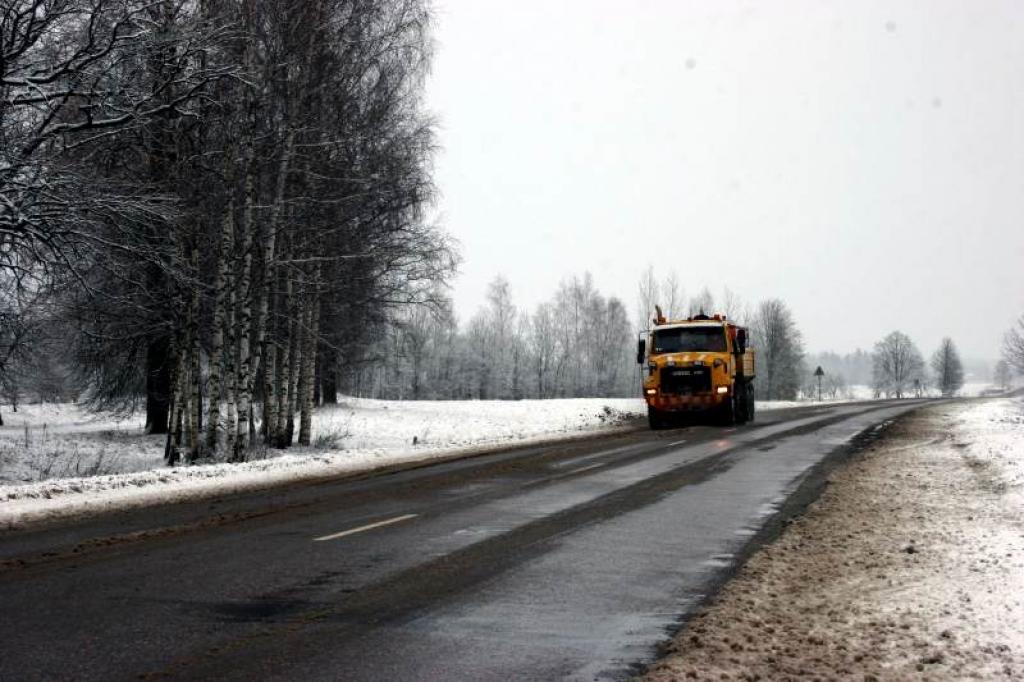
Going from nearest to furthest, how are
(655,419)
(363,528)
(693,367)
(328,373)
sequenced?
(363,528) → (693,367) → (655,419) → (328,373)

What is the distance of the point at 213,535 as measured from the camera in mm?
8562

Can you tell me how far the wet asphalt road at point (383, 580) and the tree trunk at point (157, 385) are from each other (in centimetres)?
1448

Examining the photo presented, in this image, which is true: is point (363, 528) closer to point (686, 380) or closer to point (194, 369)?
point (194, 369)

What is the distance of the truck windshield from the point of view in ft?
86.8

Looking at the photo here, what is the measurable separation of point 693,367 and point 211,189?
15312mm

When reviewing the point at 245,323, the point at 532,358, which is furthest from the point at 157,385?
the point at 532,358

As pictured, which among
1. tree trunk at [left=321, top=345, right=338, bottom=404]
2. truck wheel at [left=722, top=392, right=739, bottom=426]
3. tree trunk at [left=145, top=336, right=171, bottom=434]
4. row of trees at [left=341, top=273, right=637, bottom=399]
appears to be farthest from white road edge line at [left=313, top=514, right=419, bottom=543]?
row of trees at [left=341, top=273, right=637, bottom=399]

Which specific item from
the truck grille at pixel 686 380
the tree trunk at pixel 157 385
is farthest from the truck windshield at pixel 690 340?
the tree trunk at pixel 157 385

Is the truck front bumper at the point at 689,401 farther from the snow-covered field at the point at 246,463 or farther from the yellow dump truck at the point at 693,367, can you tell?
the snow-covered field at the point at 246,463

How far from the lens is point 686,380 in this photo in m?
26.3

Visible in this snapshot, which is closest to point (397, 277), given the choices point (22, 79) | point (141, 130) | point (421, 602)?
point (141, 130)

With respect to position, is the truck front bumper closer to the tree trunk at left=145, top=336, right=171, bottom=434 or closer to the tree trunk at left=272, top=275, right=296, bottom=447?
the tree trunk at left=272, top=275, right=296, bottom=447

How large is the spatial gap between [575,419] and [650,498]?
24.7 metres

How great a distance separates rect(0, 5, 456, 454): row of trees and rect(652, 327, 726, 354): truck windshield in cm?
779
